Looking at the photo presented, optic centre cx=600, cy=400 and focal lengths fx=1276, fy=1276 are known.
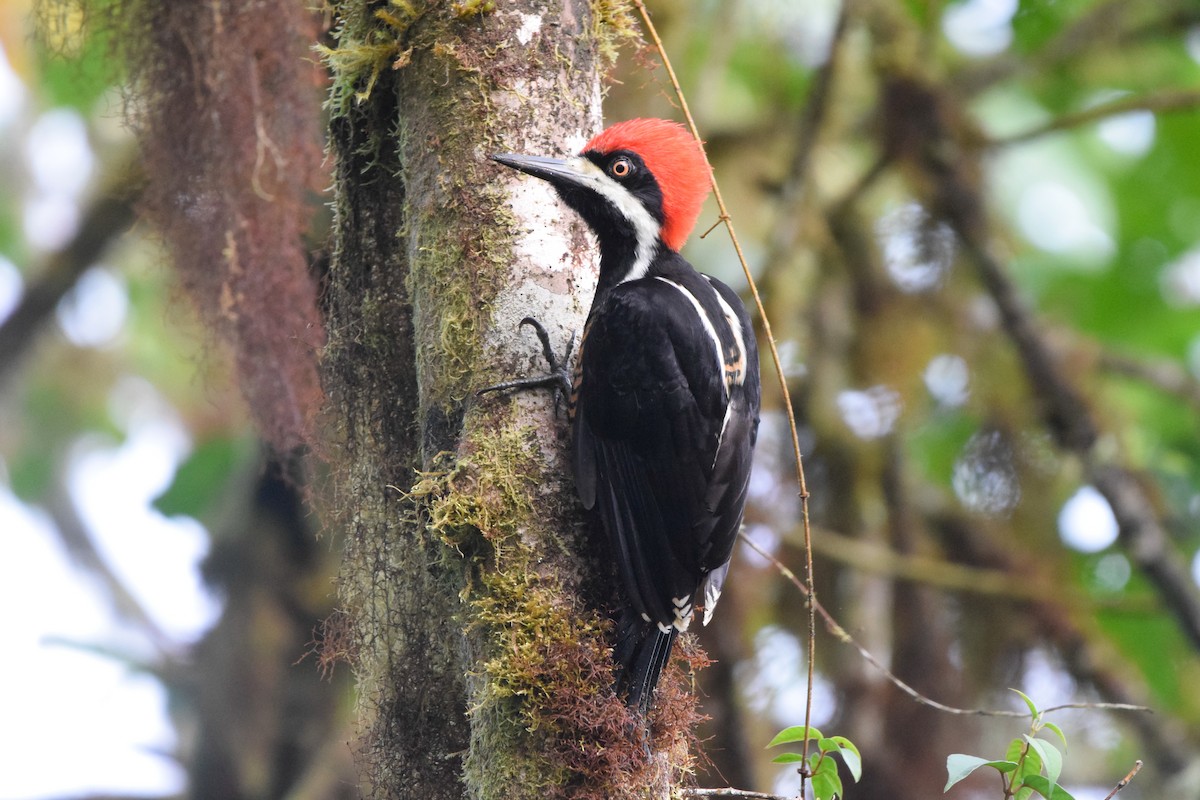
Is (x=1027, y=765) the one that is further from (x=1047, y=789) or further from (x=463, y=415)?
(x=463, y=415)

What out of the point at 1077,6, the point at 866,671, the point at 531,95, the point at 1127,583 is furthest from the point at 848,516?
the point at 531,95

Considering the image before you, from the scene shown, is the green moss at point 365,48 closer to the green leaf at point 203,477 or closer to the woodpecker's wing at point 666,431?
the woodpecker's wing at point 666,431

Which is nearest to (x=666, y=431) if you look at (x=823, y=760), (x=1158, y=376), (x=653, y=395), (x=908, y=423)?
(x=653, y=395)

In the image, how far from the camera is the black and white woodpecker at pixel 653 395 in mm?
2484

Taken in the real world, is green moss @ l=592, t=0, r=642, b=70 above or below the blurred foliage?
above

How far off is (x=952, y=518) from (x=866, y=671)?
3.69ft

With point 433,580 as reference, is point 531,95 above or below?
above

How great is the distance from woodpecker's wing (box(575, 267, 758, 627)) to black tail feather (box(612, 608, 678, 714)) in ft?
0.21

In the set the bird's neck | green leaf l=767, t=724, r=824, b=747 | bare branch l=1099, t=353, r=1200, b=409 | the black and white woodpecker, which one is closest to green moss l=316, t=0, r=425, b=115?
the black and white woodpecker

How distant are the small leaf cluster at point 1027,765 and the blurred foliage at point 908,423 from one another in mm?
2256

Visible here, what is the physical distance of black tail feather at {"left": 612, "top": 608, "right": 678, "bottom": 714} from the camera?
2.41m

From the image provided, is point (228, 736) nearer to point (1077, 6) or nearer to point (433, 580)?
point (433, 580)

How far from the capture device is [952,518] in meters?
5.80

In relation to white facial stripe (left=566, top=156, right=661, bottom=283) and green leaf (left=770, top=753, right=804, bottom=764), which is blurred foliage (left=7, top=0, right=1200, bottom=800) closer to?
white facial stripe (left=566, top=156, right=661, bottom=283)
